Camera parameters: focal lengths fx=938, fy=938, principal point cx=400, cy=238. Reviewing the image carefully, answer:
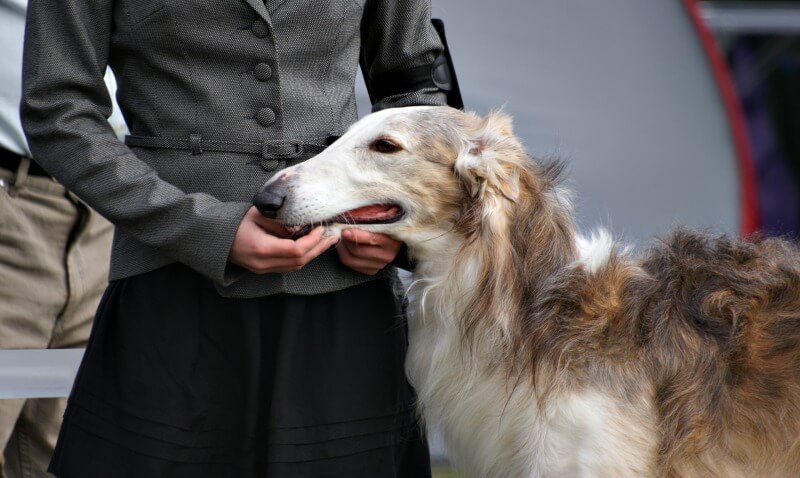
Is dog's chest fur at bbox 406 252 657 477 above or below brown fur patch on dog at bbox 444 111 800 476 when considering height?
below

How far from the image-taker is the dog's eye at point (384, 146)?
2328 millimetres

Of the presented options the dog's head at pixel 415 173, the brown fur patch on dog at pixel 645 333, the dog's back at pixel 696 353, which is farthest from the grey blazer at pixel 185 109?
the dog's back at pixel 696 353

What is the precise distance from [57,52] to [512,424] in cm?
133

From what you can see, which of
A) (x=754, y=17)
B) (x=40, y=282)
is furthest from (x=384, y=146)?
(x=754, y=17)

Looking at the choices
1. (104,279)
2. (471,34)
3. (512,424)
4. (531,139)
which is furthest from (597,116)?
(512,424)

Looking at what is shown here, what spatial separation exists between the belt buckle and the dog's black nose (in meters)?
0.10

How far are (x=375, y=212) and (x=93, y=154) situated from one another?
689 millimetres

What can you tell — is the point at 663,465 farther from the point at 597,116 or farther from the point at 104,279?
the point at 597,116

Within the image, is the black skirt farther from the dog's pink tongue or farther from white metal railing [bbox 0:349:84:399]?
white metal railing [bbox 0:349:84:399]

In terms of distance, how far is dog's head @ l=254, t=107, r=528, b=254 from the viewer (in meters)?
2.25

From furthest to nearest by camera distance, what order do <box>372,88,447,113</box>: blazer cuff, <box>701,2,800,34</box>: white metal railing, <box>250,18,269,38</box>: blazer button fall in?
<box>701,2,800,34</box>: white metal railing → <box>372,88,447,113</box>: blazer cuff → <box>250,18,269,38</box>: blazer button

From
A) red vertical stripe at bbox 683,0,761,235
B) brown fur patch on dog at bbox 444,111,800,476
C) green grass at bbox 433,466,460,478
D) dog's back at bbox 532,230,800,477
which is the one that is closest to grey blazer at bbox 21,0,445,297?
brown fur patch on dog at bbox 444,111,800,476

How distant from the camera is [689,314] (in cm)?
236

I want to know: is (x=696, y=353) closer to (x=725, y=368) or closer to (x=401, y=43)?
(x=725, y=368)
